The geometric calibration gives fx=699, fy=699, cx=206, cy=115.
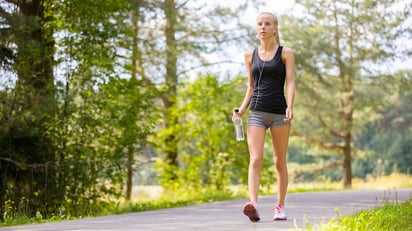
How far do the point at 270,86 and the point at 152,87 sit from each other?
8.25 meters

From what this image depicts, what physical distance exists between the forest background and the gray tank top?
4.32 metres

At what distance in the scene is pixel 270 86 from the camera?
22.1ft

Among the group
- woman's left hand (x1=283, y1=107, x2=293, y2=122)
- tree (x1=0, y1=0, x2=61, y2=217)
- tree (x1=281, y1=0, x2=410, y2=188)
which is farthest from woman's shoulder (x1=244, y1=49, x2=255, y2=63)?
tree (x1=281, y1=0, x2=410, y2=188)

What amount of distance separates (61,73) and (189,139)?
213 inches

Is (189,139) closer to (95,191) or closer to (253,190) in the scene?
(95,191)

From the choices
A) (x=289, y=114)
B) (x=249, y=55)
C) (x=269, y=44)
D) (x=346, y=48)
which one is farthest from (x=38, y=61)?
(x=346, y=48)

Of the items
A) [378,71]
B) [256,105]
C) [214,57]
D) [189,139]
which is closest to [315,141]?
[378,71]

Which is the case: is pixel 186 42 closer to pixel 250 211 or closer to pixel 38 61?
pixel 38 61

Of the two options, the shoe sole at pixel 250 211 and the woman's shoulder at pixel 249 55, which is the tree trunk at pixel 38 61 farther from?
the shoe sole at pixel 250 211

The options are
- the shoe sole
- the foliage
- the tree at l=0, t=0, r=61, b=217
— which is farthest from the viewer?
the foliage

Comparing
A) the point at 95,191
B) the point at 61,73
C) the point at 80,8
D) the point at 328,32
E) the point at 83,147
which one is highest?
the point at 328,32

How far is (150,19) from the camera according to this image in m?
16.9

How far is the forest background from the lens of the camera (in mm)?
10891

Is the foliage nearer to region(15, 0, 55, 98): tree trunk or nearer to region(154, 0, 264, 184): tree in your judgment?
region(154, 0, 264, 184): tree
